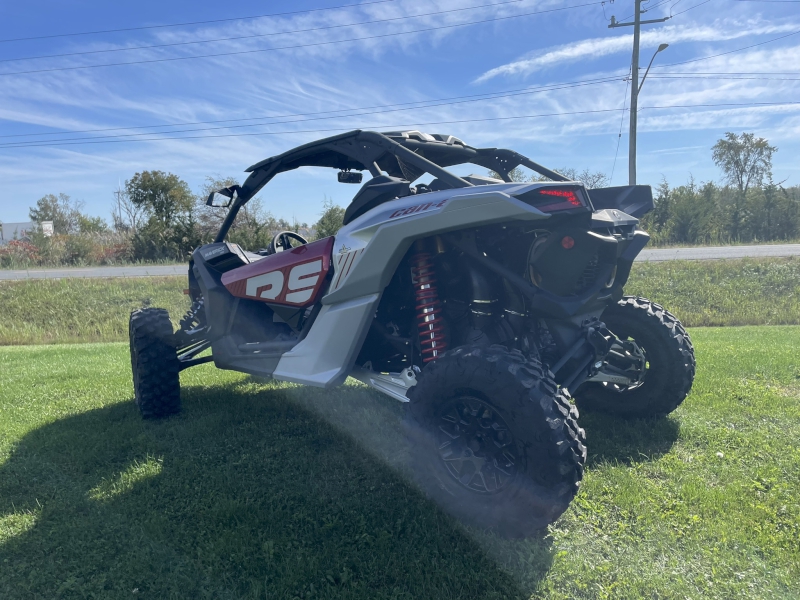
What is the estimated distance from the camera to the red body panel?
364cm

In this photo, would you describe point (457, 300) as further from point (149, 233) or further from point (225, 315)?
point (149, 233)

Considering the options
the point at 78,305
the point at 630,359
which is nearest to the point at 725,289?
the point at 630,359

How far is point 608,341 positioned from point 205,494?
239 centimetres

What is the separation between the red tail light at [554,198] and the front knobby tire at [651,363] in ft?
5.06

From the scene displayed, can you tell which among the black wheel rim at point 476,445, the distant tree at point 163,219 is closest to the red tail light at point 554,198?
the black wheel rim at point 476,445

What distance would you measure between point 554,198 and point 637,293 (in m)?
10.2

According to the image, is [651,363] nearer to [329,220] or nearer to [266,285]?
[266,285]

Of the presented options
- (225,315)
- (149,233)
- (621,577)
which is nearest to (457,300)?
(621,577)

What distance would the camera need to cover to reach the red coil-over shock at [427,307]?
318cm

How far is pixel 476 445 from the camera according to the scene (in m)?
2.80

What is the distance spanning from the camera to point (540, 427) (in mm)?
2480

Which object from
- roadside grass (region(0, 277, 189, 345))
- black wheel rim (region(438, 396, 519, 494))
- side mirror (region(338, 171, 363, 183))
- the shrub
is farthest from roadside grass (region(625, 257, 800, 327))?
the shrub

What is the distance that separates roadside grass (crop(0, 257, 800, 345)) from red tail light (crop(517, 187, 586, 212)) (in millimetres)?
8759

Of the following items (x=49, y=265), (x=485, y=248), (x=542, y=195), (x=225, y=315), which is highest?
(x=542, y=195)
